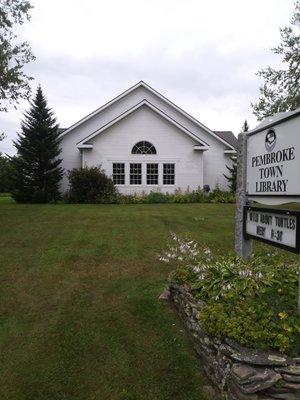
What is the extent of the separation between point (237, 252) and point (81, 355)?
2.61 metres

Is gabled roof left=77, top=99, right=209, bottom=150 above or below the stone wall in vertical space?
above

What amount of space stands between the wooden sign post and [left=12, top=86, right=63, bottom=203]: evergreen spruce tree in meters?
21.3

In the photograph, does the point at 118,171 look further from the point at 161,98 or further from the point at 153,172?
the point at 161,98

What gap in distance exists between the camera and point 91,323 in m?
6.21

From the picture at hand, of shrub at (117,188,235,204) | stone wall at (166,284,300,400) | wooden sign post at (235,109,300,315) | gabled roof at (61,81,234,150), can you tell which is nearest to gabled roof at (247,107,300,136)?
wooden sign post at (235,109,300,315)

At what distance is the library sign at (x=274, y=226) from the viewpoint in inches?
189

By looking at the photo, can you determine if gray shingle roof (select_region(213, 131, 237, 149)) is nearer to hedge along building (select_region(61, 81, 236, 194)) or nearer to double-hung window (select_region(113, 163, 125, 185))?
hedge along building (select_region(61, 81, 236, 194))

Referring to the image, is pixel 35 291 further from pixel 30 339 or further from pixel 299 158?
pixel 299 158

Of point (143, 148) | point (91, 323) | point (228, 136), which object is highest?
point (228, 136)

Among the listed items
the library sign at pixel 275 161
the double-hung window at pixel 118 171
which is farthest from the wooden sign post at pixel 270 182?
the double-hung window at pixel 118 171

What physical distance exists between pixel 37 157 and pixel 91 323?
72.0 feet

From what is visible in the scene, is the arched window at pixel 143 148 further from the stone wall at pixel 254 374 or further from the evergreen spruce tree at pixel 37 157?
the stone wall at pixel 254 374

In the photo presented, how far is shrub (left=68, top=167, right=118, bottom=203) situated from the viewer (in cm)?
2516

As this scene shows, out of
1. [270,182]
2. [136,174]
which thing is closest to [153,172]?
[136,174]
